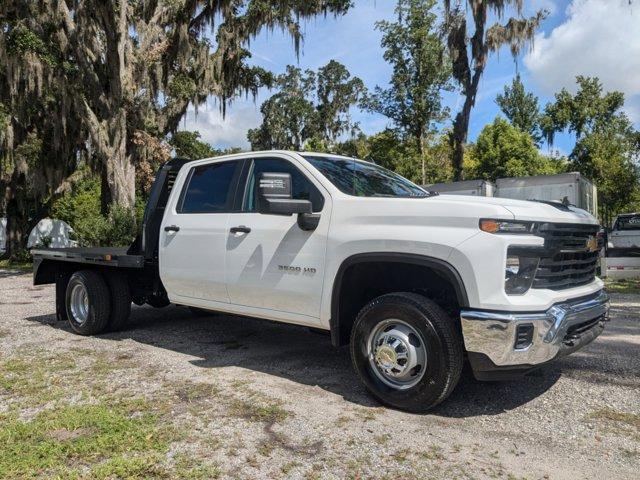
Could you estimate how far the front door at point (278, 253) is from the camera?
4.39 m

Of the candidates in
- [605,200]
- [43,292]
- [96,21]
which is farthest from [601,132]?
[43,292]

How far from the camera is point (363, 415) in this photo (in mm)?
3879

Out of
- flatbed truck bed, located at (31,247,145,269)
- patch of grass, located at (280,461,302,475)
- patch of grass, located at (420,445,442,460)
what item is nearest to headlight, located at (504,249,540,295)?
patch of grass, located at (420,445,442,460)

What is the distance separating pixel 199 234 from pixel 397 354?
2.40 meters

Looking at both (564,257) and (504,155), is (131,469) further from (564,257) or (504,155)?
(504,155)

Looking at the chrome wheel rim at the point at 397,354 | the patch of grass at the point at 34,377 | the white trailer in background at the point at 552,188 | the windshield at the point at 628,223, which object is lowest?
the patch of grass at the point at 34,377

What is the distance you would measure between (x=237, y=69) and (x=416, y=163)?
1595cm

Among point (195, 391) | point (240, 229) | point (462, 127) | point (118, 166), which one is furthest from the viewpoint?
point (462, 127)

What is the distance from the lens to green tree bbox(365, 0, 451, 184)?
29.5 metres

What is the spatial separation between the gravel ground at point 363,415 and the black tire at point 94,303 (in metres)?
0.20

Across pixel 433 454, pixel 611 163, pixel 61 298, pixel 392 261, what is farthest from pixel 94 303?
pixel 611 163

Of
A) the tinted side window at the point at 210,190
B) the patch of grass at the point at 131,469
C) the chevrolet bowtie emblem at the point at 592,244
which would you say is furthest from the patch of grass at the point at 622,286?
the patch of grass at the point at 131,469

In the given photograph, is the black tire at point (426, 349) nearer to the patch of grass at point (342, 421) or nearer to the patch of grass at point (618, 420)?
the patch of grass at point (342, 421)

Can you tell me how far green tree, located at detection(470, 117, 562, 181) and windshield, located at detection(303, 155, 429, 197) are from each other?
32126 millimetres
